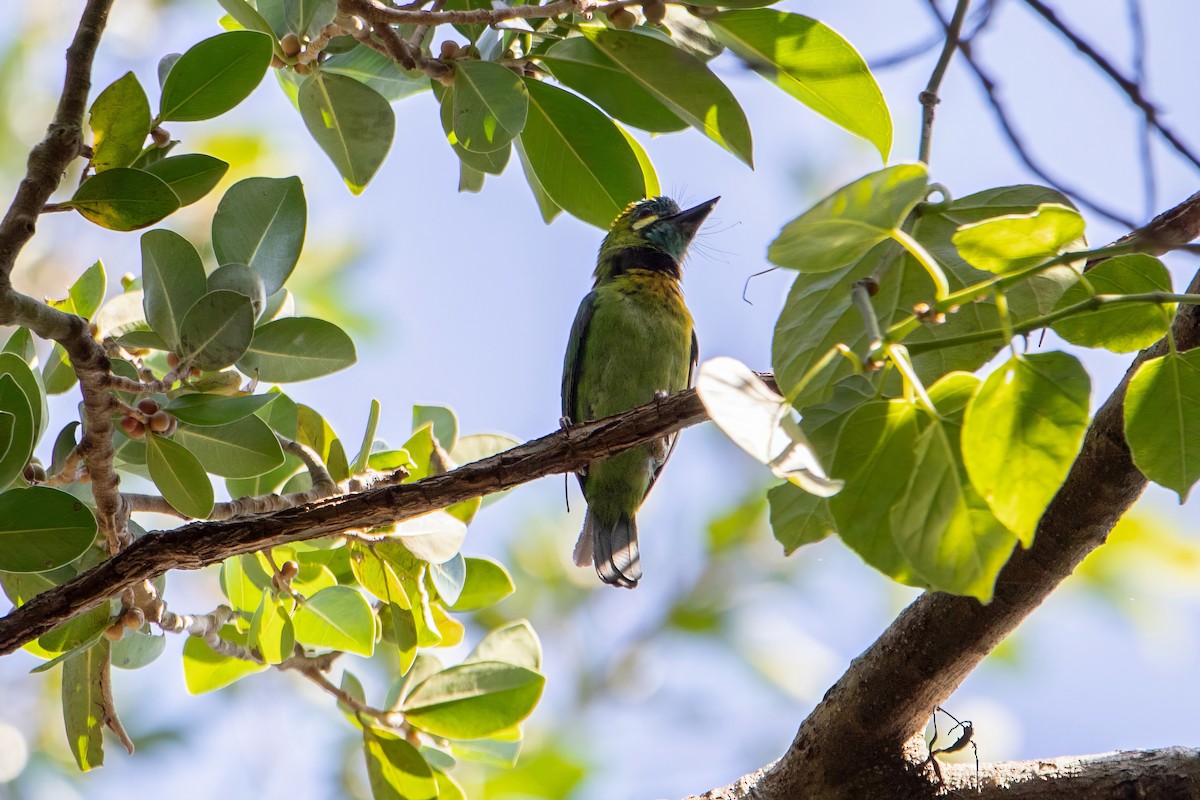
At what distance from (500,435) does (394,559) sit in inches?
23.1

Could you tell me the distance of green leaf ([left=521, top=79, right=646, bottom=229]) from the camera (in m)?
2.12

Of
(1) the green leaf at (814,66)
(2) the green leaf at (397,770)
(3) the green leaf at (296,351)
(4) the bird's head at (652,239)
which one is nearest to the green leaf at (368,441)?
(3) the green leaf at (296,351)

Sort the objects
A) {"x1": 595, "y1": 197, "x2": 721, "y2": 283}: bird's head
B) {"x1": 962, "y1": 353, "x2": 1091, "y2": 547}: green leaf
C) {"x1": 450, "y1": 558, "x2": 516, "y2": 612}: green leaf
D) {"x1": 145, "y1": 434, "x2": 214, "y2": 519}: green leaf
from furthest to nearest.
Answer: {"x1": 595, "y1": 197, "x2": 721, "y2": 283}: bird's head
{"x1": 450, "y1": 558, "x2": 516, "y2": 612}: green leaf
{"x1": 145, "y1": 434, "x2": 214, "y2": 519}: green leaf
{"x1": 962, "y1": 353, "x2": 1091, "y2": 547}: green leaf

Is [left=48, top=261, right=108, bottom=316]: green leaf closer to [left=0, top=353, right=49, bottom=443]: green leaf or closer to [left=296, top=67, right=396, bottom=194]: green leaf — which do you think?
[left=0, top=353, right=49, bottom=443]: green leaf

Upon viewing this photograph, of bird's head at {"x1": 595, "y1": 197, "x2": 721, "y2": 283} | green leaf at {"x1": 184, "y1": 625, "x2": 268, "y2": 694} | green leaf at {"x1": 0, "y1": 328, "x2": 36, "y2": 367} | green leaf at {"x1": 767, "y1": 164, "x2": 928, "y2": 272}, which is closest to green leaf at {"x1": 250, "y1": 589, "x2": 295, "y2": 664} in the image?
green leaf at {"x1": 184, "y1": 625, "x2": 268, "y2": 694}

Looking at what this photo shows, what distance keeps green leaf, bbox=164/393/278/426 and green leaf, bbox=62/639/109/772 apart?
56 centimetres

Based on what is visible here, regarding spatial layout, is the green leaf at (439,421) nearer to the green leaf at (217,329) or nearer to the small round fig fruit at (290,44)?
the green leaf at (217,329)

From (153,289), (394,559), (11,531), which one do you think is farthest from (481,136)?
(11,531)

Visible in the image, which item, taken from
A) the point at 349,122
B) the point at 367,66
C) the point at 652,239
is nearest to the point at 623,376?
the point at 652,239

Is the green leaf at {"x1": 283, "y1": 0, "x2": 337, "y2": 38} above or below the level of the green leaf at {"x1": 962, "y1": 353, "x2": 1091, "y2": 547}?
above

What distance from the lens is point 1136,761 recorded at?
2.00m

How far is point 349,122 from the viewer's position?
85.9 inches

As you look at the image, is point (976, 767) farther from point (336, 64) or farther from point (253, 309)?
point (336, 64)

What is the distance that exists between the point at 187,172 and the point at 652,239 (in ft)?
10.4
